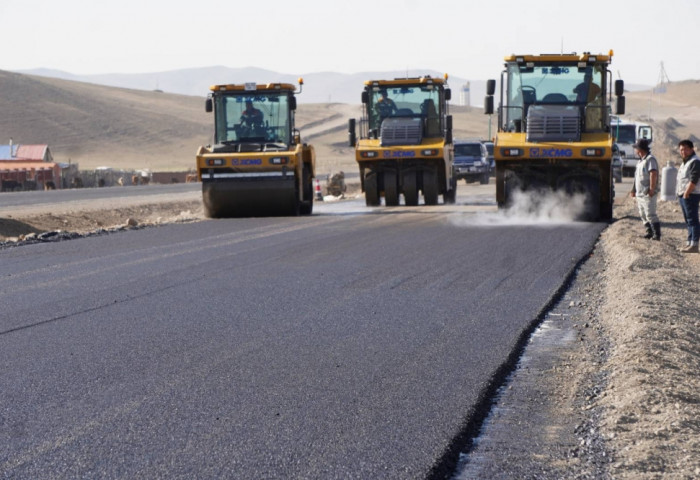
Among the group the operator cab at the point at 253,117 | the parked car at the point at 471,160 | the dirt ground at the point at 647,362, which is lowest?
the dirt ground at the point at 647,362

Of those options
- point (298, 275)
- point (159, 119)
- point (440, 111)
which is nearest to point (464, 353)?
point (298, 275)

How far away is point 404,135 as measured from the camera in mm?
25234

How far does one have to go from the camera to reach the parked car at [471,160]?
140 ft

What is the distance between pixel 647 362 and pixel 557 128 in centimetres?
1333

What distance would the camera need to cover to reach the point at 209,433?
5.53 metres

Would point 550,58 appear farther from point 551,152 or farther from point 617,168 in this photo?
point 617,168

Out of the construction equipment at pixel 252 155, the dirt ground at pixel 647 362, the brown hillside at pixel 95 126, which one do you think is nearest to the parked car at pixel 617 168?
the construction equipment at pixel 252 155

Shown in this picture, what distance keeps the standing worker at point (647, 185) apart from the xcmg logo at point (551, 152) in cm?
318

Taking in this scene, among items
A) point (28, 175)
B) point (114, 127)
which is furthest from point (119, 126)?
point (28, 175)

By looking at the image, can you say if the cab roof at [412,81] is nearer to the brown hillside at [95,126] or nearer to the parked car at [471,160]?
the parked car at [471,160]

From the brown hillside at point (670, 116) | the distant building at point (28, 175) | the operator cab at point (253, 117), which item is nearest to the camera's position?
the operator cab at point (253, 117)

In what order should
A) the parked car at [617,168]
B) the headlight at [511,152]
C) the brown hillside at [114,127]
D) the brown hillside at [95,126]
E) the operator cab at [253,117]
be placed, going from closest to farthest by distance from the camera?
1. the headlight at [511,152]
2. the operator cab at [253,117]
3. the parked car at [617,168]
4. the brown hillside at [114,127]
5. the brown hillside at [95,126]

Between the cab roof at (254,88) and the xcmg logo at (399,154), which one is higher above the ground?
the cab roof at (254,88)

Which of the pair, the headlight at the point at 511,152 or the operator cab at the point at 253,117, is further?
the operator cab at the point at 253,117
